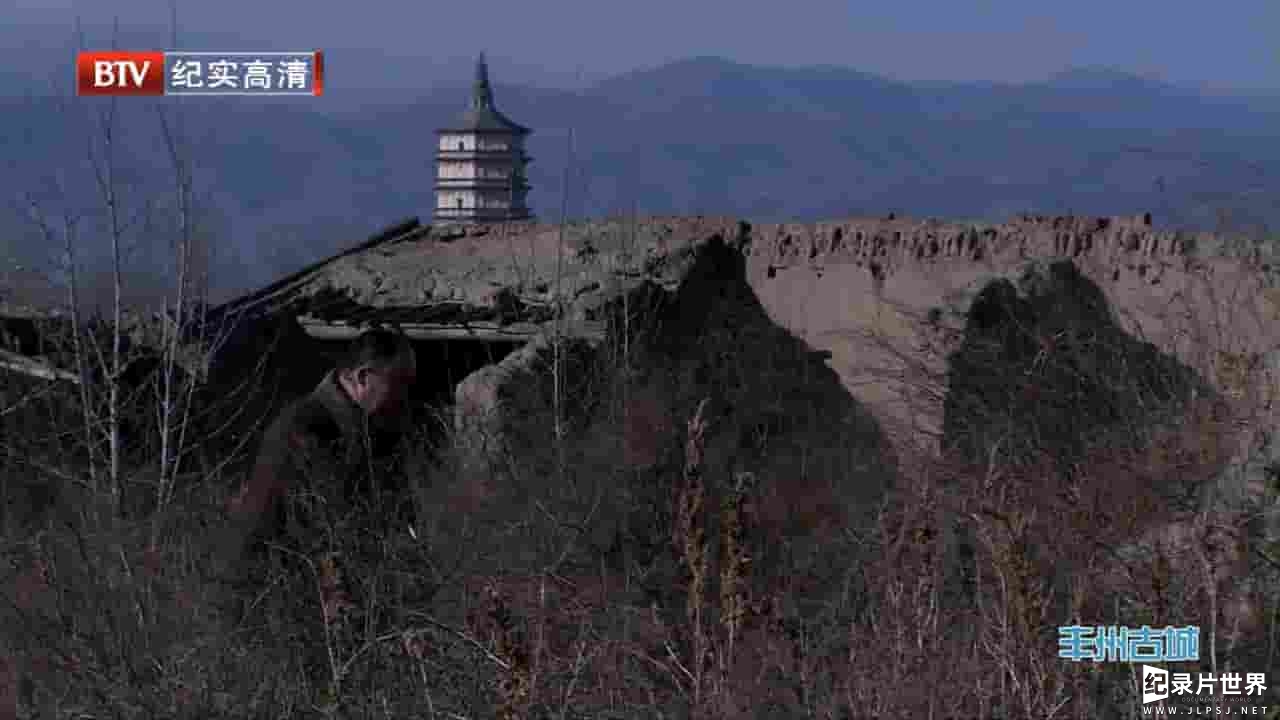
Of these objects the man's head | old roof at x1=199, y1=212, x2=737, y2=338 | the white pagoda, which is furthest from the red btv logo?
the white pagoda

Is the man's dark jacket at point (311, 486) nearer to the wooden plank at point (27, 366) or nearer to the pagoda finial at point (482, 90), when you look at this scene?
the wooden plank at point (27, 366)

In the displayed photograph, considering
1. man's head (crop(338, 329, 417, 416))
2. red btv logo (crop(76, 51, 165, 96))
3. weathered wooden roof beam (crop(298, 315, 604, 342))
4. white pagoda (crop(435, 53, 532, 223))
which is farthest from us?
white pagoda (crop(435, 53, 532, 223))

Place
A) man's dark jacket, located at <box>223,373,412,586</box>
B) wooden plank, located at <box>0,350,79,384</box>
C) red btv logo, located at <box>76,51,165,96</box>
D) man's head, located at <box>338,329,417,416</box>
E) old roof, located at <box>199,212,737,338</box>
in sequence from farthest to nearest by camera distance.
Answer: old roof, located at <box>199,212,737,338</box>
wooden plank, located at <box>0,350,79,384</box>
red btv logo, located at <box>76,51,165,96</box>
man's head, located at <box>338,329,417,416</box>
man's dark jacket, located at <box>223,373,412,586</box>

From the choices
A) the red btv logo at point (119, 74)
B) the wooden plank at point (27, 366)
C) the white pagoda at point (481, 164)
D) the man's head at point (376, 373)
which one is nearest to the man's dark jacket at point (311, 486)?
the man's head at point (376, 373)

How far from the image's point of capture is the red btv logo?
8.54 m

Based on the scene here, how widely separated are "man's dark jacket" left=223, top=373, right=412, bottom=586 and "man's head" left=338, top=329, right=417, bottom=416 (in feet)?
0.10

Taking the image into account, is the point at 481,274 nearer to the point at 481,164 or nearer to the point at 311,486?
the point at 481,164

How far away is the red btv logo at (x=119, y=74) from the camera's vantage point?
854 cm

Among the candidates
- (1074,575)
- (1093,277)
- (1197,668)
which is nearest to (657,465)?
(1074,575)

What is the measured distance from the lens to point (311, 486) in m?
4.23

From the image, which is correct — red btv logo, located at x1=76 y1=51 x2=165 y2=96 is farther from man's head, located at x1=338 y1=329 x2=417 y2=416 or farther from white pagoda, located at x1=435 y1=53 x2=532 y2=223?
white pagoda, located at x1=435 y1=53 x2=532 y2=223

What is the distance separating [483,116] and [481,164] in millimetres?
1919

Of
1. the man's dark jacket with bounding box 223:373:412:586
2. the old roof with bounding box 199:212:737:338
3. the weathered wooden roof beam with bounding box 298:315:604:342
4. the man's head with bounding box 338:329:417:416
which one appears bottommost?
the weathered wooden roof beam with bounding box 298:315:604:342

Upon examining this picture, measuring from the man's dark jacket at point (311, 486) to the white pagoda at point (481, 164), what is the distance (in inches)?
531
